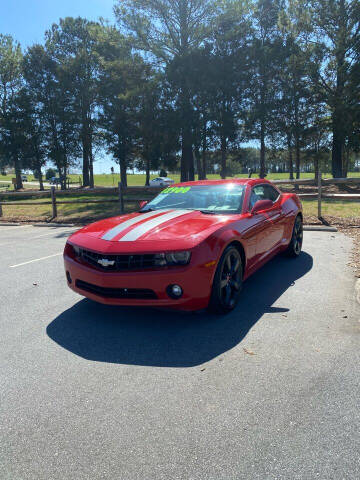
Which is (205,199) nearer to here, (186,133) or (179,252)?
(179,252)

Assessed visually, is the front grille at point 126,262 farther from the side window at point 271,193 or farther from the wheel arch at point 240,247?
the side window at point 271,193

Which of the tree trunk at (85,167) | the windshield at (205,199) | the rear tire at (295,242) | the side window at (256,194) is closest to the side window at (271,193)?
the side window at (256,194)

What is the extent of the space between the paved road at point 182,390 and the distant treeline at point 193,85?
755 inches

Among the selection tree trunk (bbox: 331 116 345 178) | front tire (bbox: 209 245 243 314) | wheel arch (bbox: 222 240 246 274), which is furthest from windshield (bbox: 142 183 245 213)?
tree trunk (bbox: 331 116 345 178)

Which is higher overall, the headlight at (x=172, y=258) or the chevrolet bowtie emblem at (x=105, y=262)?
the headlight at (x=172, y=258)

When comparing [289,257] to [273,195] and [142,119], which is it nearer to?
[273,195]

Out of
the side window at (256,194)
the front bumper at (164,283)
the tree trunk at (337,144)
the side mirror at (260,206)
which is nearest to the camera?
the front bumper at (164,283)

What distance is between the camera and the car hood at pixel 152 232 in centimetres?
351

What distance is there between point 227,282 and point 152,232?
3.17ft

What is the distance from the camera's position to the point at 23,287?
518 centimetres

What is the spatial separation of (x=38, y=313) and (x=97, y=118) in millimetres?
30776

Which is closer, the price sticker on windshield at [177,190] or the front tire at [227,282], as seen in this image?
the front tire at [227,282]

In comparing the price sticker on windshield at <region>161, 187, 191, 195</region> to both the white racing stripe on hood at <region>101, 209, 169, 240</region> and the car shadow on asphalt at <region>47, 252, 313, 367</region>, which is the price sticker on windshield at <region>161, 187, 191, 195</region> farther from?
the car shadow on asphalt at <region>47, 252, 313, 367</region>

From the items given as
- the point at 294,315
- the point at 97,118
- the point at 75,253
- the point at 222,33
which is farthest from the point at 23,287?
the point at 97,118
